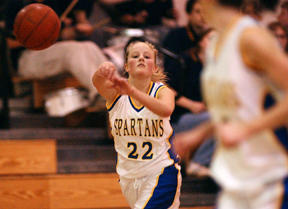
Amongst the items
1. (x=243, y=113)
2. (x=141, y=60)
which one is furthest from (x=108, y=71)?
(x=243, y=113)

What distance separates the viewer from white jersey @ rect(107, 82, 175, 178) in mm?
3225

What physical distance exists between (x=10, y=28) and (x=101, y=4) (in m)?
1.57

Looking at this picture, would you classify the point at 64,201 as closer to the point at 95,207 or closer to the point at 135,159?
the point at 95,207

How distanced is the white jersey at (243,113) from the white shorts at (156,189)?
1.25 meters

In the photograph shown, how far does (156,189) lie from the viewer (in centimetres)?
319

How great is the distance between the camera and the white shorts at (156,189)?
319 centimetres

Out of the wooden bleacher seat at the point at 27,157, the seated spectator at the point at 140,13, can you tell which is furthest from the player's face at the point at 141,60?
the seated spectator at the point at 140,13

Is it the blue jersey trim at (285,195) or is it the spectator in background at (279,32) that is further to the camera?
the spectator in background at (279,32)

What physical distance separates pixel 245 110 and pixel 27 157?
3457 millimetres

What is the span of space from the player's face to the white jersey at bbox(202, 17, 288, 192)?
1315 millimetres

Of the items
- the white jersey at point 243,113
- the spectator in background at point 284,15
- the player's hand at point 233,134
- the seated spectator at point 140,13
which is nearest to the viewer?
the player's hand at point 233,134

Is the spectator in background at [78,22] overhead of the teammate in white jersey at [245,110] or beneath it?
beneath

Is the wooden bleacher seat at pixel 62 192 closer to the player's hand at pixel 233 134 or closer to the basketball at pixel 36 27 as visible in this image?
the basketball at pixel 36 27

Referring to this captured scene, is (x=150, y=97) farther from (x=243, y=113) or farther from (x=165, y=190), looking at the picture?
(x=243, y=113)
